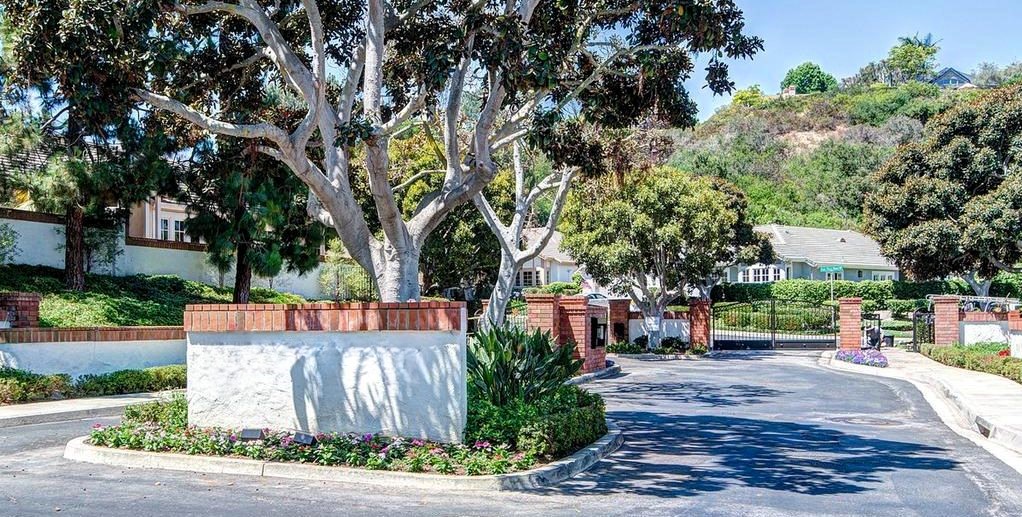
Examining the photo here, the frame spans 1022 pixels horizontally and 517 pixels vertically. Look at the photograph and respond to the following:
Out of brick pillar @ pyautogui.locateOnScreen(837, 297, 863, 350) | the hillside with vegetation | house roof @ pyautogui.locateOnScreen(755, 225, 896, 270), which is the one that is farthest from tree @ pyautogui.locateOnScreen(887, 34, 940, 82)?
brick pillar @ pyautogui.locateOnScreen(837, 297, 863, 350)

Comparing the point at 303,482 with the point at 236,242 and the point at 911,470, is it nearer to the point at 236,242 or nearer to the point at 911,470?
the point at 911,470

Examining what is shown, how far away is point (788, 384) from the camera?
21562 millimetres

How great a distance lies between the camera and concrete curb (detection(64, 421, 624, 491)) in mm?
9047

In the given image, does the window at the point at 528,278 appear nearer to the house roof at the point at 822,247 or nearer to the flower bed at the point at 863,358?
the house roof at the point at 822,247

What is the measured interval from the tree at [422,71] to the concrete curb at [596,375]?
723cm

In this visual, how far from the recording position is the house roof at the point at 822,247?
181ft

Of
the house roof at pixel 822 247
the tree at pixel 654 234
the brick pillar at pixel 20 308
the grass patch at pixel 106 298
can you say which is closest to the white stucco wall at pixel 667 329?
the tree at pixel 654 234

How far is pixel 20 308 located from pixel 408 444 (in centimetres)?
1277

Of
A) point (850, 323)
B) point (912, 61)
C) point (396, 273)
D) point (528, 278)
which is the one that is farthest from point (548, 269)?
point (912, 61)

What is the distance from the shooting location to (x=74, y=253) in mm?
26609

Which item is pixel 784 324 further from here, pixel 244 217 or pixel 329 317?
pixel 329 317

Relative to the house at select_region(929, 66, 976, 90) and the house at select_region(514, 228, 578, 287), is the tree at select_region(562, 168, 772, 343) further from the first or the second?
the house at select_region(929, 66, 976, 90)

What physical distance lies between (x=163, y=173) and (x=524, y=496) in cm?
2028

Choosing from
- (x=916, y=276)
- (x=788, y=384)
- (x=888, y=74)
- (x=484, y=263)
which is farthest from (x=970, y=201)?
(x=888, y=74)
